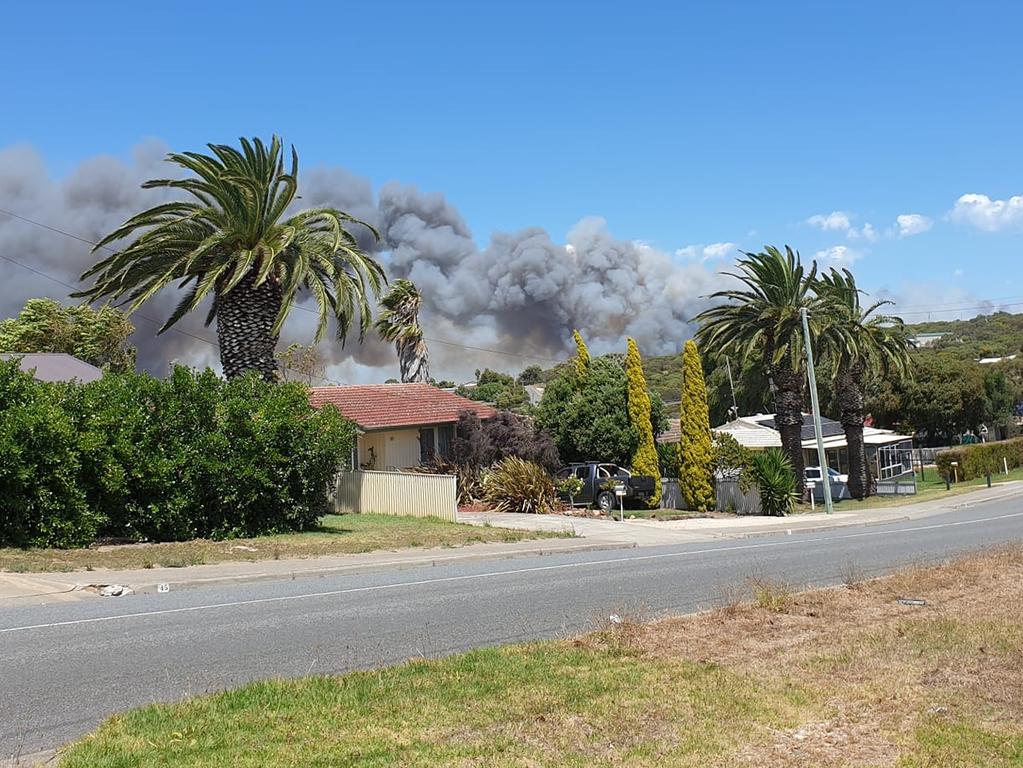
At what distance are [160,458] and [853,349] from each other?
28181 mm

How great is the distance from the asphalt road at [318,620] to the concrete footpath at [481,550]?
548mm

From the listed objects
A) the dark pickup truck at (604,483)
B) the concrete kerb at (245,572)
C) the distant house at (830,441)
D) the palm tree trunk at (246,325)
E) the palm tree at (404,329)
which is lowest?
the concrete kerb at (245,572)

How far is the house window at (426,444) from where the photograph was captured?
3441 cm

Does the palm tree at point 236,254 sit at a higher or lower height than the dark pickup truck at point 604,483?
higher

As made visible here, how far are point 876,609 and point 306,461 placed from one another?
1332 centimetres

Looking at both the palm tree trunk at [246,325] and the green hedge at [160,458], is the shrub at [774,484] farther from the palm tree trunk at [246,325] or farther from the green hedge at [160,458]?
the palm tree trunk at [246,325]

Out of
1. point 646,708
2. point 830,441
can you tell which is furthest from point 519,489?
point 830,441

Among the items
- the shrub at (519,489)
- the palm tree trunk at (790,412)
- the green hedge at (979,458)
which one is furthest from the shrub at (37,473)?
the green hedge at (979,458)

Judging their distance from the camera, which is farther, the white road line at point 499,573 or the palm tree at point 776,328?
the palm tree at point 776,328

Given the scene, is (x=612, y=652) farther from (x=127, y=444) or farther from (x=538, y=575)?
(x=127, y=444)

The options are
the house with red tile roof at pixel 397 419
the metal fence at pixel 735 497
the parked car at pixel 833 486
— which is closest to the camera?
the house with red tile roof at pixel 397 419

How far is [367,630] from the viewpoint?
936 cm

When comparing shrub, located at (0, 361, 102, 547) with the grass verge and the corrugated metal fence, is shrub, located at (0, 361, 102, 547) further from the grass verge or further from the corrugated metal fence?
the grass verge

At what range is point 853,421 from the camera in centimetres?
4097
